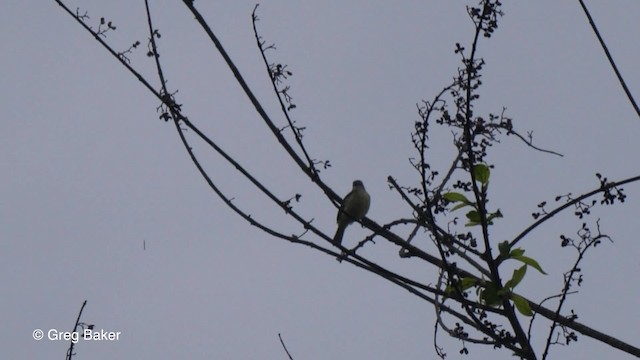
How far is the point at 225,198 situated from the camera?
4.41m

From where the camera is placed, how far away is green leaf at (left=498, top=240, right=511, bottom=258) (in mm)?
3930

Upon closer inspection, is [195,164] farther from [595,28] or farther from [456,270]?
[595,28]

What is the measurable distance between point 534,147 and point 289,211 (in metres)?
1.21

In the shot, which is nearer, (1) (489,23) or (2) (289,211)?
(1) (489,23)

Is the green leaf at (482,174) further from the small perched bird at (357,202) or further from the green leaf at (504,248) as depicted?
the small perched bird at (357,202)

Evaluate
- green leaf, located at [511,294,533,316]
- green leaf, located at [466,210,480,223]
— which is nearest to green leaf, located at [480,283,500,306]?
green leaf, located at [511,294,533,316]

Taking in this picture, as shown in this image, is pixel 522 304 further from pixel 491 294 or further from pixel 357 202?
pixel 357 202

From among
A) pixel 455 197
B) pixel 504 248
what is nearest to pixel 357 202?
pixel 455 197

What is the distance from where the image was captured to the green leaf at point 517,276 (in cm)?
396

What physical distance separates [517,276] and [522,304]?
145 mm

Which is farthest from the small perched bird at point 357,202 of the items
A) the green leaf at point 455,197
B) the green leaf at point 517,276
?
the green leaf at point 517,276

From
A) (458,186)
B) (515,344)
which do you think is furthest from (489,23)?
(515,344)

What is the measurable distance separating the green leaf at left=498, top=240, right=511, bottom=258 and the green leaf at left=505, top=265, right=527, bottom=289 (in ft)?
0.28

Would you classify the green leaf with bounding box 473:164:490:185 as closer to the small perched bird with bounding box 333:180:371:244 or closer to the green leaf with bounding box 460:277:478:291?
the green leaf with bounding box 460:277:478:291
